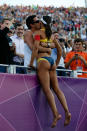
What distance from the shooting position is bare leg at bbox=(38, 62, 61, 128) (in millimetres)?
8039

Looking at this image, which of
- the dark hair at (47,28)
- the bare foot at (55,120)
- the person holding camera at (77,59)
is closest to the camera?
the bare foot at (55,120)

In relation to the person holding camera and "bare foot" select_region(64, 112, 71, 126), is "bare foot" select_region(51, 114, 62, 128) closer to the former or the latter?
"bare foot" select_region(64, 112, 71, 126)

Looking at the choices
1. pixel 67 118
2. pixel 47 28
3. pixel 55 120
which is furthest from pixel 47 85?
pixel 47 28

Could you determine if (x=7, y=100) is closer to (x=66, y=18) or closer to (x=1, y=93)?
(x=1, y=93)

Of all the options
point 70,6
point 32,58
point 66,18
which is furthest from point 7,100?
point 70,6

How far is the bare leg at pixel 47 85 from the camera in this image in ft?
26.4

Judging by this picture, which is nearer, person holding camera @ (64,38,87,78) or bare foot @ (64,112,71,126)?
bare foot @ (64,112,71,126)

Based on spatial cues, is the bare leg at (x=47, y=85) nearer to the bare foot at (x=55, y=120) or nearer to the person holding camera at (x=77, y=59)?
the bare foot at (x=55, y=120)

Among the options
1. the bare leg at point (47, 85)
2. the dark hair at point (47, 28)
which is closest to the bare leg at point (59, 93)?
the bare leg at point (47, 85)

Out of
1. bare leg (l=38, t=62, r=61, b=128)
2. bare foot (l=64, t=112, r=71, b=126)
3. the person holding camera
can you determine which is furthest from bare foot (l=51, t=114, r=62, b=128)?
the person holding camera

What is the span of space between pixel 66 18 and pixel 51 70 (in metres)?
22.3

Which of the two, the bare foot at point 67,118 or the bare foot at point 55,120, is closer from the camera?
the bare foot at point 55,120

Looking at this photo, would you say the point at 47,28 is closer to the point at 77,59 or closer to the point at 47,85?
the point at 47,85

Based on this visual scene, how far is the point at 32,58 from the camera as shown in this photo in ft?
26.2
